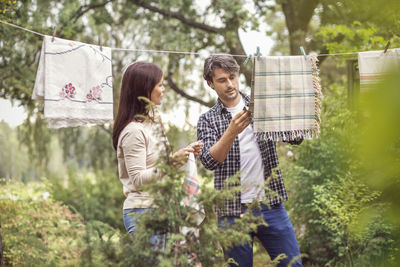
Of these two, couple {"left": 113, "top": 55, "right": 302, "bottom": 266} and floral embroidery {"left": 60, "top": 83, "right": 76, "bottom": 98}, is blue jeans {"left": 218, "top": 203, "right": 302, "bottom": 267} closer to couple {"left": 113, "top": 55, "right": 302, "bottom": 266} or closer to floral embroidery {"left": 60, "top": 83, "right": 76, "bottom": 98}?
couple {"left": 113, "top": 55, "right": 302, "bottom": 266}

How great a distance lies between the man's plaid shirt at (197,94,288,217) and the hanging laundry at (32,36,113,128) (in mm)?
900

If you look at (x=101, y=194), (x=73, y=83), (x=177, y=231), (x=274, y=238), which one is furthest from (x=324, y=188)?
(x=101, y=194)

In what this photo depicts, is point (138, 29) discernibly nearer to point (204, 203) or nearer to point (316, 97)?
point (316, 97)

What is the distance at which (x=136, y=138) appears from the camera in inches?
66.0

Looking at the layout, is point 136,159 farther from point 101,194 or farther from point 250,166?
point 101,194

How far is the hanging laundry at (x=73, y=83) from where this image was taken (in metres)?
2.58

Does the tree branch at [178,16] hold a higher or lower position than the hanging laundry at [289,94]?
higher

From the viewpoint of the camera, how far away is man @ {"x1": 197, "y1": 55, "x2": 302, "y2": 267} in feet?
6.31

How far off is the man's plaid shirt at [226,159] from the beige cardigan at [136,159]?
336mm

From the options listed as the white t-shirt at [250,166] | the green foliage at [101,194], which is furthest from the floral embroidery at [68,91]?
the green foliage at [101,194]

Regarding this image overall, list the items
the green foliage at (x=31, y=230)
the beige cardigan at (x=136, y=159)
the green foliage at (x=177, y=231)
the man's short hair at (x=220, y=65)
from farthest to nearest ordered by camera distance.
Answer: the green foliage at (x=31, y=230), the man's short hair at (x=220, y=65), the beige cardigan at (x=136, y=159), the green foliage at (x=177, y=231)

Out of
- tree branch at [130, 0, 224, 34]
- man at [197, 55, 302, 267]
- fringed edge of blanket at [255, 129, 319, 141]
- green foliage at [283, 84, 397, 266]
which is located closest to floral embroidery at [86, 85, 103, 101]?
man at [197, 55, 302, 267]

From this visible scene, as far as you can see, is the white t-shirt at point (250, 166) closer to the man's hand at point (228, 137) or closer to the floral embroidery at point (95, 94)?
the man's hand at point (228, 137)

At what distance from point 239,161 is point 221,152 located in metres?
0.17
